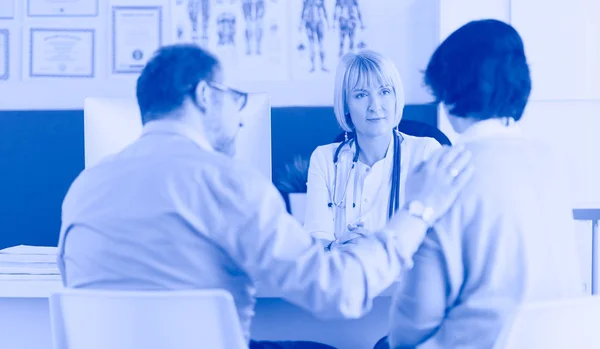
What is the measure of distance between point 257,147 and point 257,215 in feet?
2.82

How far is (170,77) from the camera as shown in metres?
1.26

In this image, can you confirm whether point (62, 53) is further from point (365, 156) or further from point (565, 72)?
point (565, 72)

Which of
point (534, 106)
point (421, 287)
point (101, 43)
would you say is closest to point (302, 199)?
point (421, 287)

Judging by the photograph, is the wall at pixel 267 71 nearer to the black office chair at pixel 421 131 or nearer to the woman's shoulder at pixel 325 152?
the black office chair at pixel 421 131

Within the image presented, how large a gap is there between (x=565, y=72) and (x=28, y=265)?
7.96ft

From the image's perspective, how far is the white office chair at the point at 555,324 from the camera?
1.04 metres

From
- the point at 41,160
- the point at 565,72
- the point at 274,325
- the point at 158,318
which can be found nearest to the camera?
the point at 158,318

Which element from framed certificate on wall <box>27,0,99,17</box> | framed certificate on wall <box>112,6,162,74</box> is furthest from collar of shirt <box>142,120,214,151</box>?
framed certificate on wall <box>27,0,99,17</box>

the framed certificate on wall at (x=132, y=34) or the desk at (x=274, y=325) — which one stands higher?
the framed certificate on wall at (x=132, y=34)

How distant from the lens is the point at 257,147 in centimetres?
200

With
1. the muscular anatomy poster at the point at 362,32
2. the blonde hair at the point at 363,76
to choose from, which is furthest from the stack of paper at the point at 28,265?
the muscular anatomy poster at the point at 362,32

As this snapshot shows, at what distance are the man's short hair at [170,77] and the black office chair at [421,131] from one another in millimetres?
1523

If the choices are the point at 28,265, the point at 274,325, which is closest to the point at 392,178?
the point at 274,325

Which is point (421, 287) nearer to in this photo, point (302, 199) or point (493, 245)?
point (493, 245)
